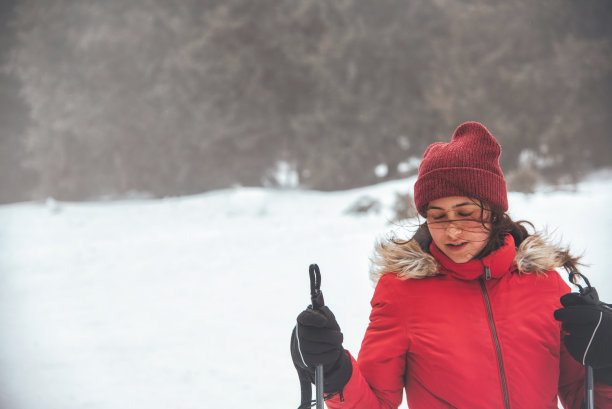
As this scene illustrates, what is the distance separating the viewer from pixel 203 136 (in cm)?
452

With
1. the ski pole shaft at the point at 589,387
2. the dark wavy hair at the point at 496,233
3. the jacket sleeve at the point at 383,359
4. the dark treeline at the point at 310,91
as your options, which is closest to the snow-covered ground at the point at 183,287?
the dark wavy hair at the point at 496,233

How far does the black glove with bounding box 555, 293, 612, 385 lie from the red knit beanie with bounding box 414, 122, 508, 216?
175 millimetres

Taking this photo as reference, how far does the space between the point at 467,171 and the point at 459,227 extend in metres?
0.09

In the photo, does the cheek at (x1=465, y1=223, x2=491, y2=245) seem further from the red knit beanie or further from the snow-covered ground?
the snow-covered ground

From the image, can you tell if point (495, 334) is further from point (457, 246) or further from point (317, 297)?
point (317, 297)

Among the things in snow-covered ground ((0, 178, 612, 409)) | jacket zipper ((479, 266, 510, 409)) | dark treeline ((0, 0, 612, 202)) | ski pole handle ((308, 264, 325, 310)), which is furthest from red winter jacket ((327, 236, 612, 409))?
dark treeline ((0, 0, 612, 202))

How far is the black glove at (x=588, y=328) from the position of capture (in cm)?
58

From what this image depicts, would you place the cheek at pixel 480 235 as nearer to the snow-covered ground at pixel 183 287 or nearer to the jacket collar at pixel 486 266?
the jacket collar at pixel 486 266

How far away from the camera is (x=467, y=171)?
64cm

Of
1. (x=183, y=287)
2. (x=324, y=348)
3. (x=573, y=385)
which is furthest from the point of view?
(x=183, y=287)

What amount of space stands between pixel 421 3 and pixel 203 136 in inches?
104

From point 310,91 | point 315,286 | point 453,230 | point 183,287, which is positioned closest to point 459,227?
point 453,230

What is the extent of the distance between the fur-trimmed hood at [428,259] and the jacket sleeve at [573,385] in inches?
1.9

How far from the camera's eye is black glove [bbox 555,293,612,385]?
1.91 ft
